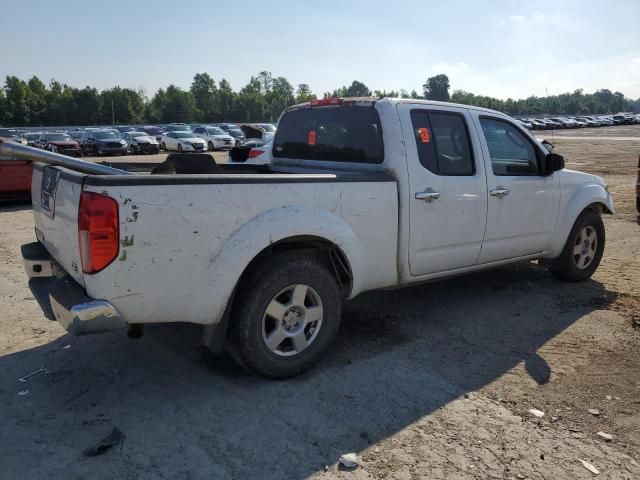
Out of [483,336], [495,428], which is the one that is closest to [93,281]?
[495,428]

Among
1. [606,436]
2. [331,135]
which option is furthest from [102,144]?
[606,436]

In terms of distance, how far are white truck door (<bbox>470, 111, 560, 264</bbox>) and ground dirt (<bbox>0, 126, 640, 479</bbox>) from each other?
652 millimetres

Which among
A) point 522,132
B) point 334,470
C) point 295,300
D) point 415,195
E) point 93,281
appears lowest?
point 334,470

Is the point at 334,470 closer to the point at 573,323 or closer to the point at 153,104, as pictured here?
the point at 573,323

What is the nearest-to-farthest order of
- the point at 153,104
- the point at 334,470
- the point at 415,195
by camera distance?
the point at 334,470
the point at 415,195
the point at 153,104

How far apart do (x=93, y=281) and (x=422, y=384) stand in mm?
2238

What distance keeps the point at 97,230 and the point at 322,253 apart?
1658 millimetres

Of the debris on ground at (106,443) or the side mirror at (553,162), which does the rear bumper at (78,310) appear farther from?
the side mirror at (553,162)

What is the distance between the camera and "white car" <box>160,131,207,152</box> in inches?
1309

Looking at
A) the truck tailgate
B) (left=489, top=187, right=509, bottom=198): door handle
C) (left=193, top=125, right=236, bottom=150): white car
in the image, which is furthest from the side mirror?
(left=193, top=125, right=236, bottom=150): white car

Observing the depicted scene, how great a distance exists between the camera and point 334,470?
2752 millimetres

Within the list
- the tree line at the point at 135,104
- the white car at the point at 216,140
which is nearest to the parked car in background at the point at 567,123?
the tree line at the point at 135,104

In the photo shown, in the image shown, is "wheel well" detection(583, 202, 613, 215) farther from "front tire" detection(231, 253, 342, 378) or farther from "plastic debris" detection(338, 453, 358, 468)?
"plastic debris" detection(338, 453, 358, 468)

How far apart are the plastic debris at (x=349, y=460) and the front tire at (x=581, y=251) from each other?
12.9 feet
